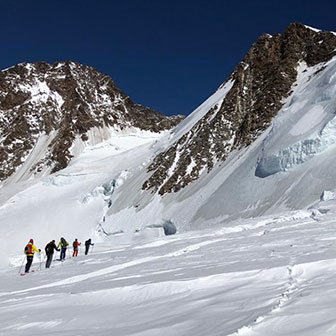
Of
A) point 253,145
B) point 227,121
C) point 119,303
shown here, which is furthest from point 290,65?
point 119,303

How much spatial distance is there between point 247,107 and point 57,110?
232 feet

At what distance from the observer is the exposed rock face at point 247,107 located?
37812 mm

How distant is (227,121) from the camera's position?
137 feet

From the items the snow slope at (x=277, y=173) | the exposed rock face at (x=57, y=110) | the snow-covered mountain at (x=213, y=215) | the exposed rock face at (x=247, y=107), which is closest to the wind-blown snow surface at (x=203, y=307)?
the snow-covered mountain at (x=213, y=215)

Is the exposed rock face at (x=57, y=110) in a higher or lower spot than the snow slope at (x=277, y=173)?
higher

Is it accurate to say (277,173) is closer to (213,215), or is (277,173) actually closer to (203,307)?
(213,215)

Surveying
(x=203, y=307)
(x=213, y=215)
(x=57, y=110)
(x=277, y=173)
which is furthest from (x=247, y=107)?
(x=57, y=110)

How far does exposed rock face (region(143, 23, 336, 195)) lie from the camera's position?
124ft

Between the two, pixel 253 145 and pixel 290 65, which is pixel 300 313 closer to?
pixel 253 145

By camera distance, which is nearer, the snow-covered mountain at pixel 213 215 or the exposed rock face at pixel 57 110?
the snow-covered mountain at pixel 213 215

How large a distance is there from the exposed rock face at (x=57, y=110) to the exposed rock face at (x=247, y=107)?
124 ft

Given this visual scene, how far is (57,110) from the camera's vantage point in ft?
329

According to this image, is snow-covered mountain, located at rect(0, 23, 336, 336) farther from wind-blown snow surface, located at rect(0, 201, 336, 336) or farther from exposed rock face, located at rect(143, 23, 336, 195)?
exposed rock face, located at rect(143, 23, 336, 195)

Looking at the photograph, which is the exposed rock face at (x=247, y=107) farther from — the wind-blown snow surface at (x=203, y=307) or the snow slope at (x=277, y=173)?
the wind-blown snow surface at (x=203, y=307)
